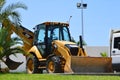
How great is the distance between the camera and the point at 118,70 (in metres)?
23.5

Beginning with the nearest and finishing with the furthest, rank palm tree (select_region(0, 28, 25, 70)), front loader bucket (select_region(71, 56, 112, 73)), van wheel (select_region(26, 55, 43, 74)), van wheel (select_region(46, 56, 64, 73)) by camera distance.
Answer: front loader bucket (select_region(71, 56, 112, 73)) < van wheel (select_region(46, 56, 64, 73)) < palm tree (select_region(0, 28, 25, 70)) < van wheel (select_region(26, 55, 43, 74))

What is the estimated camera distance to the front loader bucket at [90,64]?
2428cm

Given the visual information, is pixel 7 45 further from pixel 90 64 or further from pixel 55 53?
pixel 90 64

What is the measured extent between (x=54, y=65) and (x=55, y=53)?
1.42m

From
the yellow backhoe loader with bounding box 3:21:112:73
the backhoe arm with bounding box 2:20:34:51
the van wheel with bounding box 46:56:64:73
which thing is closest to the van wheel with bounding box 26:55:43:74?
the yellow backhoe loader with bounding box 3:21:112:73

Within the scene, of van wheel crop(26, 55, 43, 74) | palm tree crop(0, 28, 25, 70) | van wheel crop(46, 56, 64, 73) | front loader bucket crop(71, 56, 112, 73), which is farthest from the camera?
van wheel crop(26, 55, 43, 74)

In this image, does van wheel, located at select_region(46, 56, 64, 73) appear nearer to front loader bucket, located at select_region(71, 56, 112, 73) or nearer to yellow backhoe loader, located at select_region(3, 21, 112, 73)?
yellow backhoe loader, located at select_region(3, 21, 112, 73)

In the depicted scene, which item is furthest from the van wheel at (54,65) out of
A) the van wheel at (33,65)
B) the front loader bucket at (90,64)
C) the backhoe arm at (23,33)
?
the backhoe arm at (23,33)

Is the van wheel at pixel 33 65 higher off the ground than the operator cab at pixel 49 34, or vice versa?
the operator cab at pixel 49 34

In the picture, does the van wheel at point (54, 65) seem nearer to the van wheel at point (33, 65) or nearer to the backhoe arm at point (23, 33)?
the van wheel at point (33, 65)

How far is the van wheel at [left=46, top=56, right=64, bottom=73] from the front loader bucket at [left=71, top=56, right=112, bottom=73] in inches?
33.8

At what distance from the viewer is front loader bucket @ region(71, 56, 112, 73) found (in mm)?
24281

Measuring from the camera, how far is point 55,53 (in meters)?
26.0

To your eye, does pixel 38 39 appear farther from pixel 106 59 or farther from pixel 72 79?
pixel 72 79
